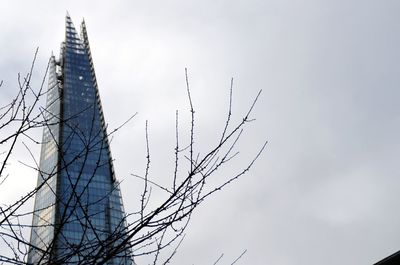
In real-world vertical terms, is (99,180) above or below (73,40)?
below

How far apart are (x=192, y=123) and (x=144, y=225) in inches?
42.3

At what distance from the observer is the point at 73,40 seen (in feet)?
445

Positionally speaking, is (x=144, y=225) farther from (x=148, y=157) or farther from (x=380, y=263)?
(x=380, y=263)

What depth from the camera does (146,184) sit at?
15.9 ft

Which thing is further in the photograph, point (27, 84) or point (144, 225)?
point (27, 84)

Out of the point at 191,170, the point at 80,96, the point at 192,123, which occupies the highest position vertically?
the point at 80,96

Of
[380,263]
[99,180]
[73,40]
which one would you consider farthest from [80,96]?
[380,263]

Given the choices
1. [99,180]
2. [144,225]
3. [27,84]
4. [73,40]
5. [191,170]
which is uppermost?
[73,40]

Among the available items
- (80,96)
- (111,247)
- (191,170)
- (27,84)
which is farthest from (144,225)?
(80,96)

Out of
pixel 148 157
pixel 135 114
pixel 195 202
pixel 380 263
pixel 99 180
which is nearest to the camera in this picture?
pixel 195 202

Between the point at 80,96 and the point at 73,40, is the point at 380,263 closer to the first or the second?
the point at 80,96

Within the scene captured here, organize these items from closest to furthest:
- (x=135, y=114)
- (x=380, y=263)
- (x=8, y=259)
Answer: (x=8, y=259) → (x=135, y=114) → (x=380, y=263)

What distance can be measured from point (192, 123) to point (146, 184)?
773 millimetres

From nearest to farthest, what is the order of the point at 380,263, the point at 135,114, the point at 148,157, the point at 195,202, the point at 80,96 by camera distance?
the point at 195,202
the point at 148,157
the point at 135,114
the point at 380,263
the point at 80,96
